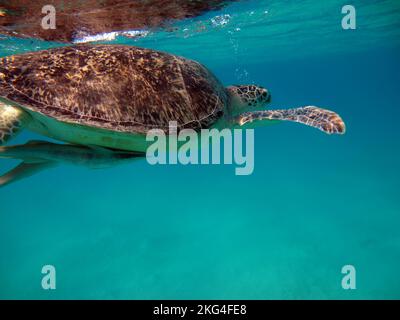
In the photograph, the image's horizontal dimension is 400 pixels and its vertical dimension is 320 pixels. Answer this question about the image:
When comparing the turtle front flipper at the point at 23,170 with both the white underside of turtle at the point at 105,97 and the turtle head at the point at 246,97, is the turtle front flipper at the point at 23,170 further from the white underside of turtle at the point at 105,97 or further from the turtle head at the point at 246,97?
the turtle head at the point at 246,97

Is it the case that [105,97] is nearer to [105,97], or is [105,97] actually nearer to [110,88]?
[105,97]

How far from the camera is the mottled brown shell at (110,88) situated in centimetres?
375

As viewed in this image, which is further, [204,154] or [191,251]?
[191,251]

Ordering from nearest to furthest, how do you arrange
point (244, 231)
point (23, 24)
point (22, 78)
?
1. point (22, 78)
2. point (23, 24)
3. point (244, 231)

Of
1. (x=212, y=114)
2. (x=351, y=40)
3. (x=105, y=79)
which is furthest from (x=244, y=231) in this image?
(x=351, y=40)

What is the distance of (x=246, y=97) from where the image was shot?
6520 mm

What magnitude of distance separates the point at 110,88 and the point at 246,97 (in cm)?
324

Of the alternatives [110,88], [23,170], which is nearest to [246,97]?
[110,88]

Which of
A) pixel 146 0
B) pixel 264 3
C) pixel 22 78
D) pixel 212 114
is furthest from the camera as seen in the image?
pixel 264 3

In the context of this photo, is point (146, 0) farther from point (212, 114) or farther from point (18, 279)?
point (18, 279)

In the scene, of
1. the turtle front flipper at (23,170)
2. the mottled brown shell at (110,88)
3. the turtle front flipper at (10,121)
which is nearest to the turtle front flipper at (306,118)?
the mottled brown shell at (110,88)

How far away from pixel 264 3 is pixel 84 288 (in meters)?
12.5

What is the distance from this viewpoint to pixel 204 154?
6332 mm

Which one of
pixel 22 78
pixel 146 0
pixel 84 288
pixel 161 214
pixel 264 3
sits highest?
pixel 264 3
